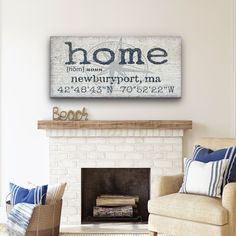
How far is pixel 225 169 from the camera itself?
313cm

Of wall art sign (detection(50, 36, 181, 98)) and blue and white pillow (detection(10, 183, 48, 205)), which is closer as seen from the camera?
blue and white pillow (detection(10, 183, 48, 205))

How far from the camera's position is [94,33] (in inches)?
163

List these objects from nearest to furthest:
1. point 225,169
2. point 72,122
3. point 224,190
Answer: point 224,190
point 225,169
point 72,122

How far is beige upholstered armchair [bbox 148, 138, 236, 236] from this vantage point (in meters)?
2.83

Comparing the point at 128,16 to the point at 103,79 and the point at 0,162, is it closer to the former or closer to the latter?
the point at 103,79

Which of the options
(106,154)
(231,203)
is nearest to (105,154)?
(106,154)

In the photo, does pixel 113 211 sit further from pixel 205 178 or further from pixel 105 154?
pixel 205 178

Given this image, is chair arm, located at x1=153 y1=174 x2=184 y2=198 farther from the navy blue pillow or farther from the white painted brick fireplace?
the white painted brick fireplace

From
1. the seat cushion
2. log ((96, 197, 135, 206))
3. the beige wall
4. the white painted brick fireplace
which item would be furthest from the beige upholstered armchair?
the beige wall

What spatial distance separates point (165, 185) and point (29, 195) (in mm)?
1092

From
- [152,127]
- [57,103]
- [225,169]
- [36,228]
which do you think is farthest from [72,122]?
[225,169]

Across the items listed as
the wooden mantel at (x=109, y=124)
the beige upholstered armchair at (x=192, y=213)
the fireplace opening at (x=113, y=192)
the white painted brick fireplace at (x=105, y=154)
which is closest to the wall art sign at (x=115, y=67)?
the wooden mantel at (x=109, y=124)

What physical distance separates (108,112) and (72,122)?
15.8 inches

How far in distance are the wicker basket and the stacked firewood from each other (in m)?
0.70
